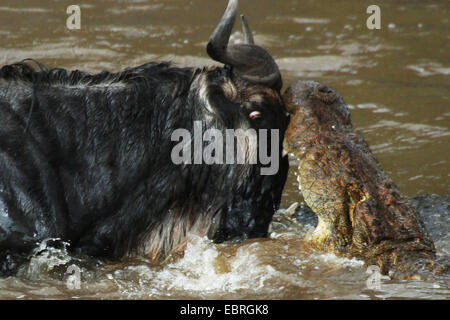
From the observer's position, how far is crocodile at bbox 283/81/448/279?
4.39 metres

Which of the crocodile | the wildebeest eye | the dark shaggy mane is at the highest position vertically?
the dark shaggy mane

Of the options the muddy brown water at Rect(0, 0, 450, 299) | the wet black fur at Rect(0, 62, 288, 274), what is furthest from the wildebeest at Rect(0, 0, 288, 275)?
the muddy brown water at Rect(0, 0, 450, 299)

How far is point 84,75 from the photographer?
507 cm

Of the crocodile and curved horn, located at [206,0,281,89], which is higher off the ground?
curved horn, located at [206,0,281,89]

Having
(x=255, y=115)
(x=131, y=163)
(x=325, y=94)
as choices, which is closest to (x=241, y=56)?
(x=255, y=115)

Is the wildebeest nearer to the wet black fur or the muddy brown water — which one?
the wet black fur

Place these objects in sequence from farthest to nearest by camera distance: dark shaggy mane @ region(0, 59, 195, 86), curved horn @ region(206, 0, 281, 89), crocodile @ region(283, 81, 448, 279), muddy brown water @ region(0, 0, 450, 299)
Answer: dark shaggy mane @ region(0, 59, 195, 86), muddy brown water @ region(0, 0, 450, 299), curved horn @ region(206, 0, 281, 89), crocodile @ region(283, 81, 448, 279)

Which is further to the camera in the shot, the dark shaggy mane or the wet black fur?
the dark shaggy mane

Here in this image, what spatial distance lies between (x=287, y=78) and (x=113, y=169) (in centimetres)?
467

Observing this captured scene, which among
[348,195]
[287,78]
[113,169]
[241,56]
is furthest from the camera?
[287,78]

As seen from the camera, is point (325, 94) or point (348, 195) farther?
point (325, 94)

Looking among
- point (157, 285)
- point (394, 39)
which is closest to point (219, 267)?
point (157, 285)

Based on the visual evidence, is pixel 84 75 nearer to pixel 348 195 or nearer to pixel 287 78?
pixel 348 195
